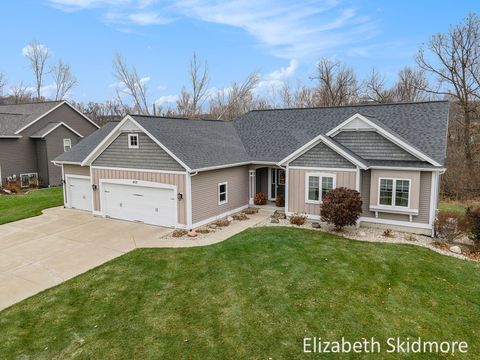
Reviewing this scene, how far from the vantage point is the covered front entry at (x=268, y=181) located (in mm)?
18922

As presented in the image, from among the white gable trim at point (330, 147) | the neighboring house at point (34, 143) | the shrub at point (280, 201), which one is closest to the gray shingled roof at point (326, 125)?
the shrub at point (280, 201)

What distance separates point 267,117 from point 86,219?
1253 centimetres

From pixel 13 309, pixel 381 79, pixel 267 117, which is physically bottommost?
pixel 13 309

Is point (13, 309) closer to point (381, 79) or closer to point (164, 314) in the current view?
point (164, 314)

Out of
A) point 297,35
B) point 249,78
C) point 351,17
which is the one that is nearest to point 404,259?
point 351,17

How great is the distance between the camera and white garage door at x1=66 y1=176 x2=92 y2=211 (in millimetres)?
18516

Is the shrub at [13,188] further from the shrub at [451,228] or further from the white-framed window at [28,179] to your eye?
the shrub at [451,228]

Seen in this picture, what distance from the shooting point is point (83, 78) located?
53.4 meters

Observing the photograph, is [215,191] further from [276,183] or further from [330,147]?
[330,147]

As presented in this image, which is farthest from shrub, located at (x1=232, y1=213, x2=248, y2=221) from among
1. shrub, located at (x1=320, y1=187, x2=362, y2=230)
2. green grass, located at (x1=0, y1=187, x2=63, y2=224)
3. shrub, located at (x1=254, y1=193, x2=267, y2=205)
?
green grass, located at (x1=0, y1=187, x2=63, y2=224)

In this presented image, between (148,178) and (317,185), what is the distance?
7.73 m

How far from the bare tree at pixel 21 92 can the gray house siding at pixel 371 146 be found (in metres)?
58.6

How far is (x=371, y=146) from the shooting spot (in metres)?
15.3

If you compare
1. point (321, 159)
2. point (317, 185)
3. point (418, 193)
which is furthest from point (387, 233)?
point (321, 159)
